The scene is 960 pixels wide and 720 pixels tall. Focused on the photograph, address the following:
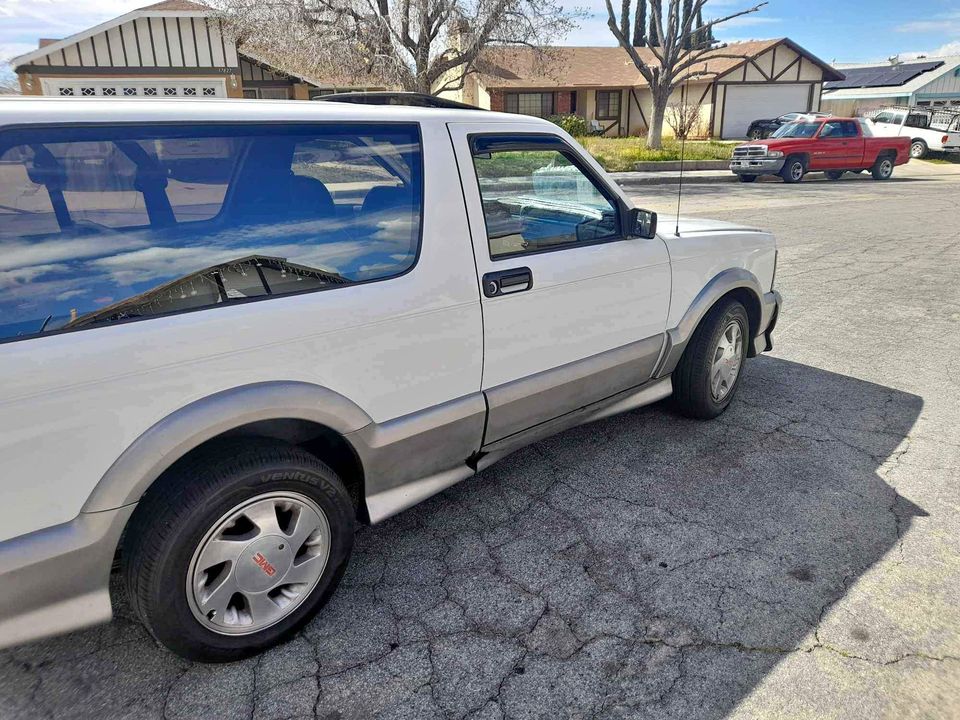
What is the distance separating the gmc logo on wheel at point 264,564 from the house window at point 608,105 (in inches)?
1508

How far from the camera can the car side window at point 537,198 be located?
284 cm

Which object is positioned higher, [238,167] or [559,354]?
[238,167]

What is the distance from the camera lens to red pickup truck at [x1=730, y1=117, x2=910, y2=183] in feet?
63.2

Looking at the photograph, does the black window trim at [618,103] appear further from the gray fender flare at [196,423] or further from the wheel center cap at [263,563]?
the wheel center cap at [263,563]

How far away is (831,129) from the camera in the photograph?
19.5 metres

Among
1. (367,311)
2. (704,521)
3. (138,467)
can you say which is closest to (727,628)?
(704,521)

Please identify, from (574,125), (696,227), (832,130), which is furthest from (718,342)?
(574,125)

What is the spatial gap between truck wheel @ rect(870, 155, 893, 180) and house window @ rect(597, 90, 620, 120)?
741 inches

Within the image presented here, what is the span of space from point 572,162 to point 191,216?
182 centimetres

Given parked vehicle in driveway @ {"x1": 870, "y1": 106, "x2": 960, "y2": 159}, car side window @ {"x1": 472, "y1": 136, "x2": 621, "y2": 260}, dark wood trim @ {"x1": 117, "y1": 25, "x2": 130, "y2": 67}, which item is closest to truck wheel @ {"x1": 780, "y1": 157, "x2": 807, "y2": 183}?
parked vehicle in driveway @ {"x1": 870, "y1": 106, "x2": 960, "y2": 159}

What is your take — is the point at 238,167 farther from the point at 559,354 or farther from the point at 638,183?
the point at 638,183

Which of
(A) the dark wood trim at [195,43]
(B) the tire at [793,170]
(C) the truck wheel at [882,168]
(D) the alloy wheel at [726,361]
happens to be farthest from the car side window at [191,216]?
(C) the truck wheel at [882,168]

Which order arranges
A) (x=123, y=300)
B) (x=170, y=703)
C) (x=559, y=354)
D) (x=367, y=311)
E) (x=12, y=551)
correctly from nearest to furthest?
1. (x=12, y=551)
2. (x=123, y=300)
3. (x=170, y=703)
4. (x=367, y=311)
5. (x=559, y=354)

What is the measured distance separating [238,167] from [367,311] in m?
0.62
